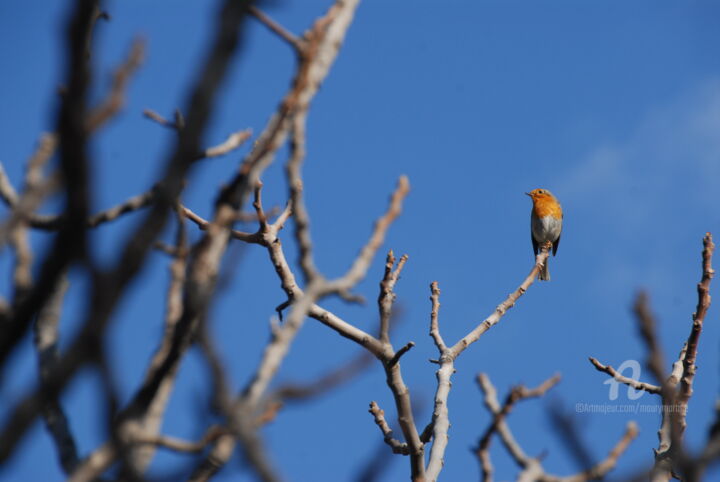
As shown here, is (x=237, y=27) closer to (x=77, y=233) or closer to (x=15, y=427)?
(x=77, y=233)

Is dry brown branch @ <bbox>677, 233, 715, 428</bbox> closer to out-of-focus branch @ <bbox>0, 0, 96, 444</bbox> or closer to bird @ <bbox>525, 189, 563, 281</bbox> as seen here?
out-of-focus branch @ <bbox>0, 0, 96, 444</bbox>

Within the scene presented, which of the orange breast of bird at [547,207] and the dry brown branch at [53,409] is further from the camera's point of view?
the orange breast of bird at [547,207]

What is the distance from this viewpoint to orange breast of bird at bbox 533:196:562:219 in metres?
15.6

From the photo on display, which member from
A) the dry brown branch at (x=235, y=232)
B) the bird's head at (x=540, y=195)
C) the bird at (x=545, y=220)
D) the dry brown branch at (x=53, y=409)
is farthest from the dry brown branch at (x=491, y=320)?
the bird's head at (x=540, y=195)

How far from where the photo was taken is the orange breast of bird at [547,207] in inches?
613

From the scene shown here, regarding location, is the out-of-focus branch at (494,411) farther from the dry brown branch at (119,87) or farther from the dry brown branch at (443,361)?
the dry brown branch at (443,361)

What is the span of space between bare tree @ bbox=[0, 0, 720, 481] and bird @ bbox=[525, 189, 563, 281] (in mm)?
13269

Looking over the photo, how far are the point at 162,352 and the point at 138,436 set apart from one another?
0.23m

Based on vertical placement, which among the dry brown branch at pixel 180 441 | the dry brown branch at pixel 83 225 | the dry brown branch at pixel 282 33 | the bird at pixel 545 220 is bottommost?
the dry brown branch at pixel 180 441

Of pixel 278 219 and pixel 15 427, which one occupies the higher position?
pixel 278 219

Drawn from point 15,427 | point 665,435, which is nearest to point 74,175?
point 15,427

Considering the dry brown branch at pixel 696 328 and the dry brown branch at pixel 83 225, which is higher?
the dry brown branch at pixel 83 225

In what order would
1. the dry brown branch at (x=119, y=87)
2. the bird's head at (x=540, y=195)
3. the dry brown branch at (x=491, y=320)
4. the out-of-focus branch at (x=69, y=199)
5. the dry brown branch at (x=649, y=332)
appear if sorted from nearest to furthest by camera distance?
the out-of-focus branch at (x=69, y=199) < the dry brown branch at (x=649, y=332) < the dry brown branch at (x=119, y=87) < the dry brown branch at (x=491, y=320) < the bird's head at (x=540, y=195)

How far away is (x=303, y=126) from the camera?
2131 millimetres
